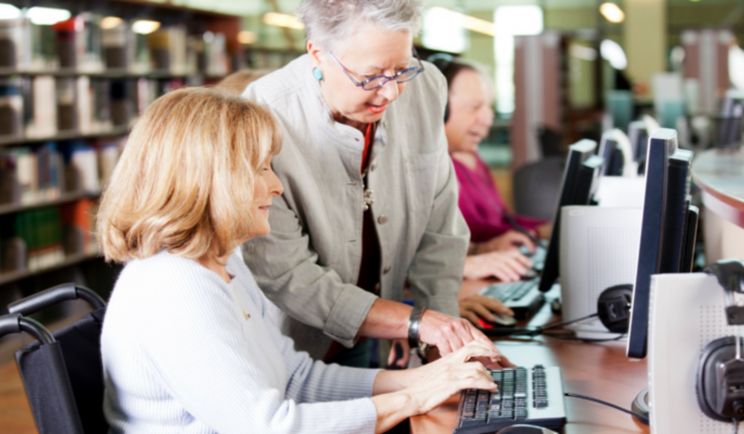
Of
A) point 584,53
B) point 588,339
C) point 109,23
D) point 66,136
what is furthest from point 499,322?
point 584,53

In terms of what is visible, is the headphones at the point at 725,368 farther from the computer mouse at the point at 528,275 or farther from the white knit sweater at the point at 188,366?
the computer mouse at the point at 528,275

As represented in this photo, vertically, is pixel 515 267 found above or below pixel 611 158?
below

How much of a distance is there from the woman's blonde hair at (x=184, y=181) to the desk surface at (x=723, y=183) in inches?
38.4

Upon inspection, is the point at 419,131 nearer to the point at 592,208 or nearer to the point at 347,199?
the point at 347,199

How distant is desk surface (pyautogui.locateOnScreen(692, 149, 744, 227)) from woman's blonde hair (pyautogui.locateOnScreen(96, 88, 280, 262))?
38.4 inches

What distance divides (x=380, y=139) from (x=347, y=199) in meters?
0.15

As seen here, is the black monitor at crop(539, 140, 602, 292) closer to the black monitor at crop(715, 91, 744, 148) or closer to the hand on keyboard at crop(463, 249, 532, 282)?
the hand on keyboard at crop(463, 249, 532, 282)

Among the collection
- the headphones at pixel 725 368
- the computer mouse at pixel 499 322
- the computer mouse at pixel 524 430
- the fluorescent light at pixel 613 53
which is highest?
the fluorescent light at pixel 613 53

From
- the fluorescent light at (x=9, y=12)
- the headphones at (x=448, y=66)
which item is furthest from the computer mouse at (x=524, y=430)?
the fluorescent light at (x=9, y=12)

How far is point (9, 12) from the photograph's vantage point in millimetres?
5742

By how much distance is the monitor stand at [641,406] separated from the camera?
1.60 meters

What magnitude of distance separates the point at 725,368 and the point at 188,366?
756mm

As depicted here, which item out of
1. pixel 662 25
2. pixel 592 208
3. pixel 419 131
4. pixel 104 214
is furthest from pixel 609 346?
pixel 662 25

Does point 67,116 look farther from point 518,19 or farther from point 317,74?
point 518,19
